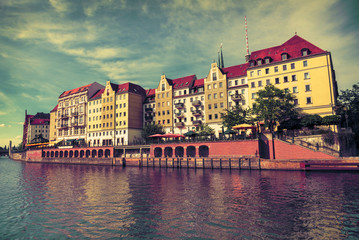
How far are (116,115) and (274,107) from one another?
60303mm

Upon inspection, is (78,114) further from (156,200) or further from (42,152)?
(156,200)

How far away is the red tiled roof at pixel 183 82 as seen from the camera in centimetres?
8320

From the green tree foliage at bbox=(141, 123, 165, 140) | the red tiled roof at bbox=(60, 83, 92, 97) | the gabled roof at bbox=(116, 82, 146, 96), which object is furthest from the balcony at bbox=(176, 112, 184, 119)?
the red tiled roof at bbox=(60, 83, 92, 97)

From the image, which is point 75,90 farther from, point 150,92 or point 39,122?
point 39,122

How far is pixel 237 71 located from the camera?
242ft

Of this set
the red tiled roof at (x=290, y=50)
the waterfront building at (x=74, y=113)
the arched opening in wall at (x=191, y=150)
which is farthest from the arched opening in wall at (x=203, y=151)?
the waterfront building at (x=74, y=113)

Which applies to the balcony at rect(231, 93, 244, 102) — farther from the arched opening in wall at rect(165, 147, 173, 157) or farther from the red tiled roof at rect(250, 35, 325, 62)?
the arched opening in wall at rect(165, 147, 173, 157)

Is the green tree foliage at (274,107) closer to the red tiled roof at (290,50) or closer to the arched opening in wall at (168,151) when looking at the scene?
the red tiled roof at (290,50)

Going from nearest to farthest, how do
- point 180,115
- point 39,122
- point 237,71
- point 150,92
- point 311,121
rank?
point 311,121 < point 237,71 < point 180,115 < point 150,92 < point 39,122

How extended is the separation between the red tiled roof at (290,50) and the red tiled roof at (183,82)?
75.3ft

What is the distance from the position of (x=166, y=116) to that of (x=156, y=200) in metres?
60.7

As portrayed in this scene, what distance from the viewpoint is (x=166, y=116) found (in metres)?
84.4

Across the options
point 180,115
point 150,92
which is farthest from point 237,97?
point 150,92

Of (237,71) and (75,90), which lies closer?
(237,71)
